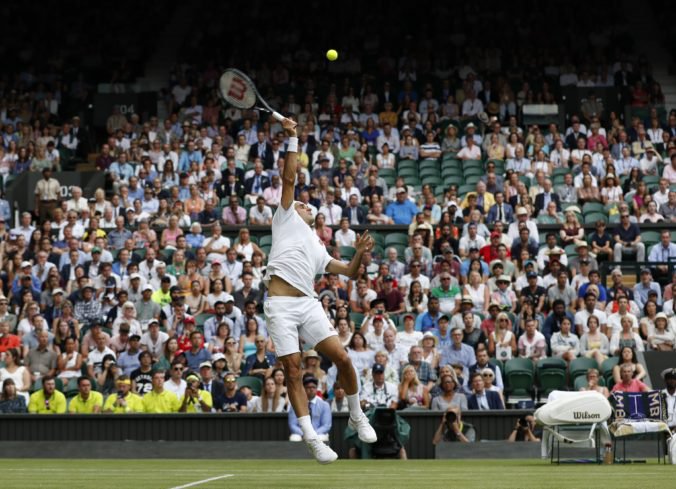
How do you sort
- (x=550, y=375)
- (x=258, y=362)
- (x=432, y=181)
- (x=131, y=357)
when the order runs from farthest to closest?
(x=432, y=181) < (x=131, y=357) < (x=258, y=362) < (x=550, y=375)

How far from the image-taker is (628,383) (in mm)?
16781

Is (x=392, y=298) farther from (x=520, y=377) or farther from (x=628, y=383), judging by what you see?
(x=628, y=383)

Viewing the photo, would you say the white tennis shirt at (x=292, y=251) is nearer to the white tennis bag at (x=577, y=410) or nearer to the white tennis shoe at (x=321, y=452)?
the white tennis shoe at (x=321, y=452)

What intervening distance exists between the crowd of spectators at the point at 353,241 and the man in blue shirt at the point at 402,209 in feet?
0.11

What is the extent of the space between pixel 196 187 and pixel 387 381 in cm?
729

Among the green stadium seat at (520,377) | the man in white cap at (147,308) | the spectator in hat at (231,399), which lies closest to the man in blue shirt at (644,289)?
the green stadium seat at (520,377)

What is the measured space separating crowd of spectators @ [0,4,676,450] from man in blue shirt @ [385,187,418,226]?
35 mm

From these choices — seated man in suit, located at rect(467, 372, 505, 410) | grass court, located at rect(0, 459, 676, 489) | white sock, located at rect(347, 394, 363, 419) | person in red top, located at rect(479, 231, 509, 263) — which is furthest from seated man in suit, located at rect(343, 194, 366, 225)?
white sock, located at rect(347, 394, 363, 419)

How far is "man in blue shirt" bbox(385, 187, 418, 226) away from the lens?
22.7m

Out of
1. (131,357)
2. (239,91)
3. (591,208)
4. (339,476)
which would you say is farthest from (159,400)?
(591,208)

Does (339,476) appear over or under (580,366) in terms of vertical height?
under

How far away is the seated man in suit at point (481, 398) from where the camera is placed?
1708 centimetres

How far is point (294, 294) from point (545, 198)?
43.5 feet

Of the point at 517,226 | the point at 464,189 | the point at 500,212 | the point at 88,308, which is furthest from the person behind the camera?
the point at 464,189
